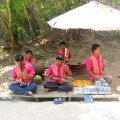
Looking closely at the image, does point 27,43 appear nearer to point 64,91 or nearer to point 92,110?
point 64,91

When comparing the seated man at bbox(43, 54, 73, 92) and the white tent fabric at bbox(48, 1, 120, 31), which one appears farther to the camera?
the seated man at bbox(43, 54, 73, 92)

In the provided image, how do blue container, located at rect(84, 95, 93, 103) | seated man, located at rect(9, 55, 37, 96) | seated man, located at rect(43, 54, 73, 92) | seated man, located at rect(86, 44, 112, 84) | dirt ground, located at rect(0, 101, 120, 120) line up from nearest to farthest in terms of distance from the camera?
dirt ground, located at rect(0, 101, 120, 120) < blue container, located at rect(84, 95, 93, 103) < seated man, located at rect(9, 55, 37, 96) < seated man, located at rect(43, 54, 73, 92) < seated man, located at rect(86, 44, 112, 84)

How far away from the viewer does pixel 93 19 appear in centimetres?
398

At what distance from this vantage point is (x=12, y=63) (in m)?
7.61

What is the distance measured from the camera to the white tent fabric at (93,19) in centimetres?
387

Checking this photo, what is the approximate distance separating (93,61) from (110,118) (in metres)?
1.68

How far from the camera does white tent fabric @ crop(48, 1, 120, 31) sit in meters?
3.87

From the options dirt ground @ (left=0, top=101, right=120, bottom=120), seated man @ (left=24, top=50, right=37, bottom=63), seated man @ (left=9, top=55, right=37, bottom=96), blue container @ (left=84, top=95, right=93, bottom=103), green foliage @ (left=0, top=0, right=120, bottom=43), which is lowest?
dirt ground @ (left=0, top=101, right=120, bottom=120)

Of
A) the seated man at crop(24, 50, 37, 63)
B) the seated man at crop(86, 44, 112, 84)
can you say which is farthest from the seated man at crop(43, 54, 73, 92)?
the seated man at crop(24, 50, 37, 63)

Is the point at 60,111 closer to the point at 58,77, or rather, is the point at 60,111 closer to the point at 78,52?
the point at 58,77

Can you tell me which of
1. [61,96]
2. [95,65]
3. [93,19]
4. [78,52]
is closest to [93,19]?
[93,19]

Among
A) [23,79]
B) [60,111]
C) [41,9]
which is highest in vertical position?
[41,9]

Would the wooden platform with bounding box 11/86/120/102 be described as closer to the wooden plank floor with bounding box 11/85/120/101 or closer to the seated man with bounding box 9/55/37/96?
the wooden plank floor with bounding box 11/85/120/101

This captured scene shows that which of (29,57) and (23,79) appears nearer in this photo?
(23,79)
